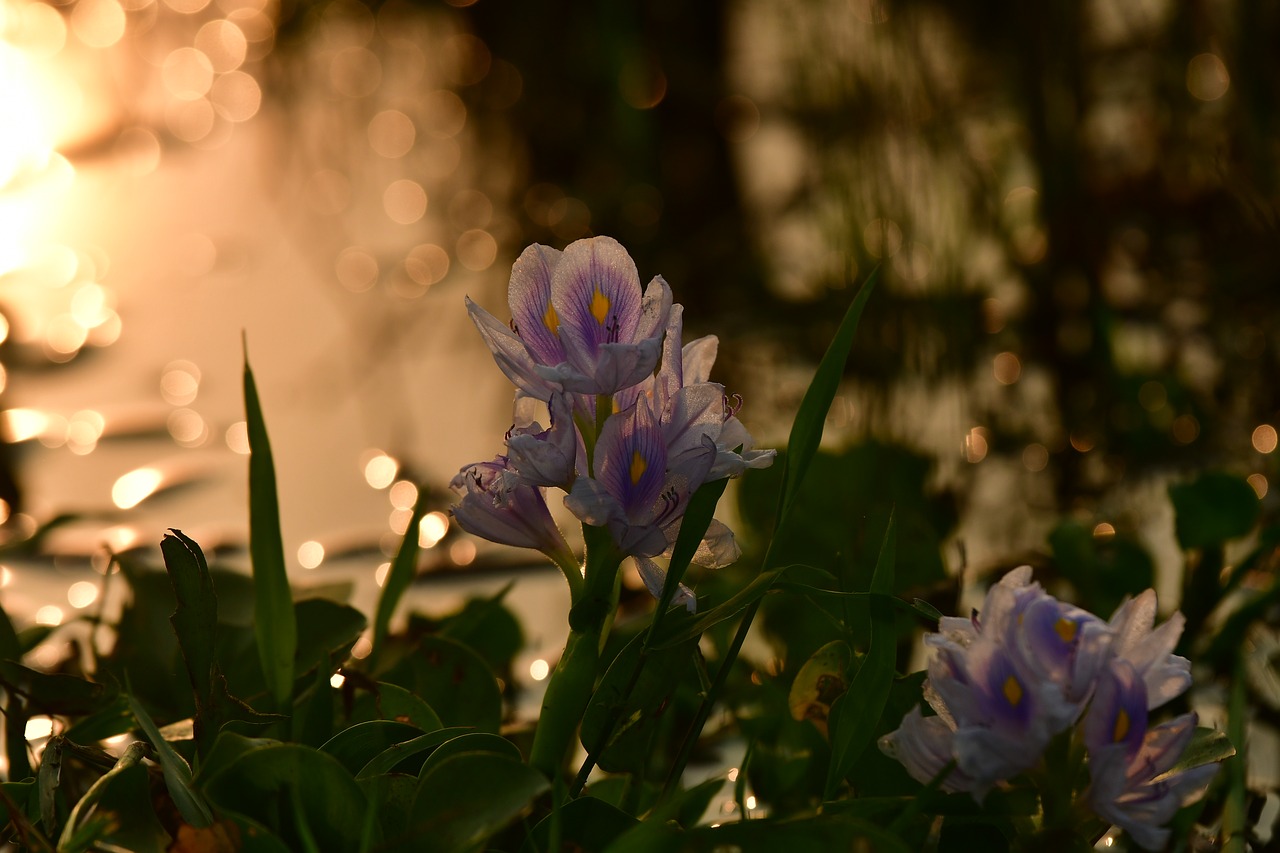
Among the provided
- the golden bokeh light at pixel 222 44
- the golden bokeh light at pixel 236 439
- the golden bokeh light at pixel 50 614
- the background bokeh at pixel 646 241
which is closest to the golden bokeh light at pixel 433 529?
the background bokeh at pixel 646 241

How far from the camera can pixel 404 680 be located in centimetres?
92

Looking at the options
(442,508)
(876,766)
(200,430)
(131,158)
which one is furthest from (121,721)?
(131,158)

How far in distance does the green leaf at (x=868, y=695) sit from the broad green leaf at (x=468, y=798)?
0.18 m

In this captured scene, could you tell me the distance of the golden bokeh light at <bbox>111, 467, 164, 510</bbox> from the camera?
158 cm

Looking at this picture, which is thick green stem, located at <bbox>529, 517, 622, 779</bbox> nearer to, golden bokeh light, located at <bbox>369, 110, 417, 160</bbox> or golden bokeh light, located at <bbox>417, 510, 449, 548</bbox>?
golden bokeh light, located at <bbox>417, 510, 449, 548</bbox>

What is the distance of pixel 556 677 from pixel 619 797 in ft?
0.40

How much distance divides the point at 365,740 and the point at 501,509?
6.1 inches

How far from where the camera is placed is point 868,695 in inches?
28.2

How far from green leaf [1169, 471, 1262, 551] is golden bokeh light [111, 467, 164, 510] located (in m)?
1.10

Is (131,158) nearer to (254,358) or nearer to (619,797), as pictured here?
(254,358)

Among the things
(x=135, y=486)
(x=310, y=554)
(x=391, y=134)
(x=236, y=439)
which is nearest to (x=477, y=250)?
(x=391, y=134)

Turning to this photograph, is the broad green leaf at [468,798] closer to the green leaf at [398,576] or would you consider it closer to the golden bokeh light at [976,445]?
the green leaf at [398,576]

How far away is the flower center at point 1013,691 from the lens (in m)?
0.61

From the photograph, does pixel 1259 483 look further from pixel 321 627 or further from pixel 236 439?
pixel 236 439
